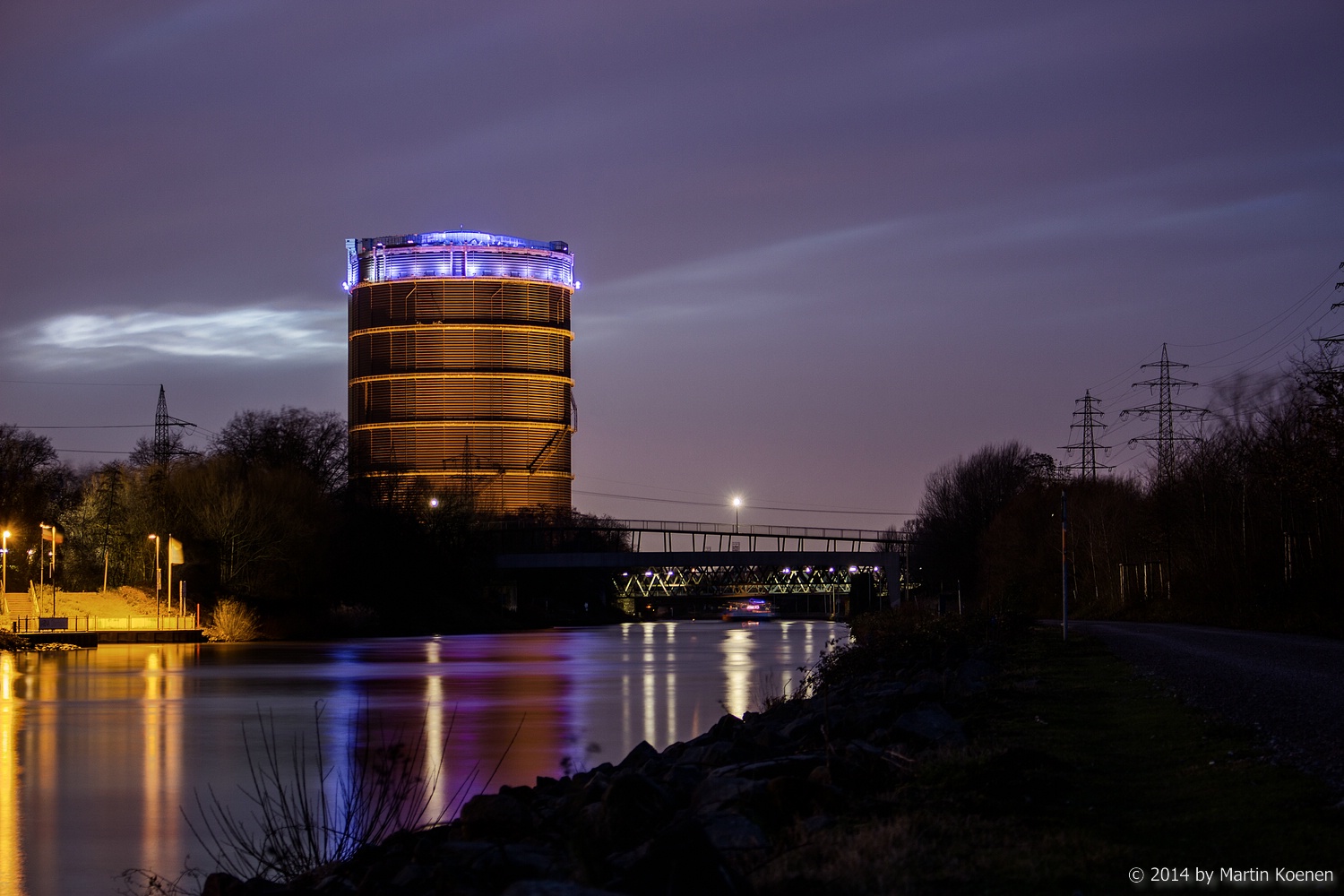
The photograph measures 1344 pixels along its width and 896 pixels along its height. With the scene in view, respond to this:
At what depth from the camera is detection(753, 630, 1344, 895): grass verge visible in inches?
269

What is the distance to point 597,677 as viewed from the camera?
4006 centimetres

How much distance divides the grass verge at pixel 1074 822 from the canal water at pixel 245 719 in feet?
13.6

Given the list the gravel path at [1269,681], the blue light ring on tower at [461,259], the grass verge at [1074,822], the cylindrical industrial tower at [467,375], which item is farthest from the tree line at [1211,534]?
the blue light ring on tower at [461,259]

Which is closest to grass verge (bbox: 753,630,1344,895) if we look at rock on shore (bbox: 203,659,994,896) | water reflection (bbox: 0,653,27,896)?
rock on shore (bbox: 203,659,994,896)

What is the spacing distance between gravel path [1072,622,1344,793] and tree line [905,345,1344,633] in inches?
143

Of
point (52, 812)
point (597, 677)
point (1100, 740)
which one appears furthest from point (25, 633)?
point (1100, 740)

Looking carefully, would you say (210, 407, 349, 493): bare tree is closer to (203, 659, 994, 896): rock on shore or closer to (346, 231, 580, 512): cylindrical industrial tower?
(346, 231, 580, 512): cylindrical industrial tower

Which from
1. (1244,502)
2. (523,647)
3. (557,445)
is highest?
(557,445)

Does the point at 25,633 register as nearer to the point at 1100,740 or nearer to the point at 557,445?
the point at 1100,740

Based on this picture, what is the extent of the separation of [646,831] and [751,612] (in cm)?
→ 17517

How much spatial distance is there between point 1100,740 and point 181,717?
65.0 ft

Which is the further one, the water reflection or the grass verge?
the water reflection

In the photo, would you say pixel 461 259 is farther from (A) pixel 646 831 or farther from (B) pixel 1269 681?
(A) pixel 646 831

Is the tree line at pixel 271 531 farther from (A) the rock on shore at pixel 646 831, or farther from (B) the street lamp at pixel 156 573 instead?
(A) the rock on shore at pixel 646 831
